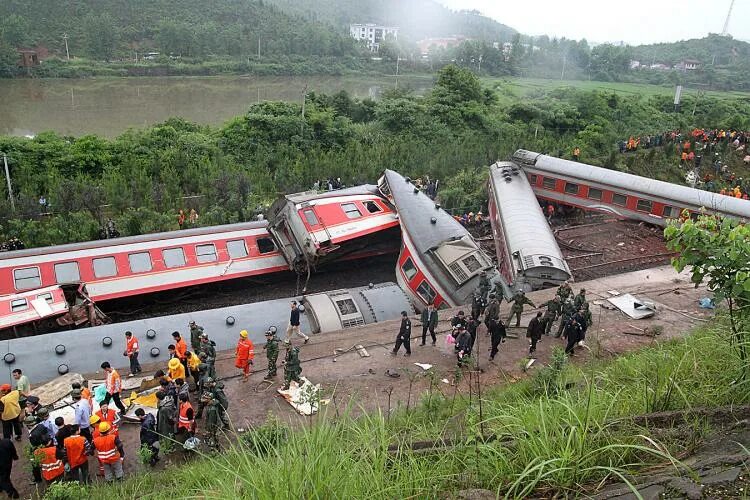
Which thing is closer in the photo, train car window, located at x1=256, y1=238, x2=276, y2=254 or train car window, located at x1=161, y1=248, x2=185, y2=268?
train car window, located at x1=161, y1=248, x2=185, y2=268

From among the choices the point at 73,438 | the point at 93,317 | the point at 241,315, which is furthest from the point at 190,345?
the point at 73,438

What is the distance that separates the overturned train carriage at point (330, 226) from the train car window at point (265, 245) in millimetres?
297

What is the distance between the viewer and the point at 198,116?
46.8 m

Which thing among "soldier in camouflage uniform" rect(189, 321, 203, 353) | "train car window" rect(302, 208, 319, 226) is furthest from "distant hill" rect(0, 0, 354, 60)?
"soldier in camouflage uniform" rect(189, 321, 203, 353)

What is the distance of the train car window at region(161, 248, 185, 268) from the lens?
16094mm

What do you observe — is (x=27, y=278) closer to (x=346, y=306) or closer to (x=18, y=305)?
(x=18, y=305)

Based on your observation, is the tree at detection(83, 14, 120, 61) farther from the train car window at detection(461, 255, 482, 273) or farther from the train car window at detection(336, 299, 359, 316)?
the train car window at detection(461, 255, 482, 273)

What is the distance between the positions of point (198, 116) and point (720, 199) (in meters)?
39.8

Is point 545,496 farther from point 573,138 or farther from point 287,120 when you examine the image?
point 573,138

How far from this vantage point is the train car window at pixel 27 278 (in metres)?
14.1

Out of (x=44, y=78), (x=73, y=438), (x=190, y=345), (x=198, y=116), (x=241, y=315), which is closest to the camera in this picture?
(x=73, y=438)

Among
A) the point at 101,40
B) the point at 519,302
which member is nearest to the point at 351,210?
the point at 519,302

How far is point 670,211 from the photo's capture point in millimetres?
19734

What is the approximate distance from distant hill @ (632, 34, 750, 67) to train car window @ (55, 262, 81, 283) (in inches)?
3766
